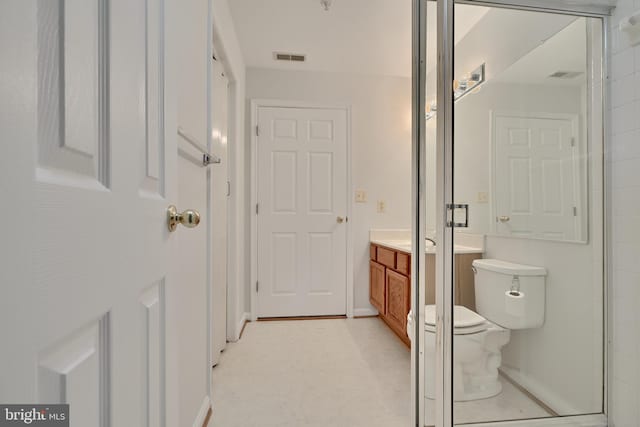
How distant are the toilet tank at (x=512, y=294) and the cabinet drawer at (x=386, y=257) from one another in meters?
1.05

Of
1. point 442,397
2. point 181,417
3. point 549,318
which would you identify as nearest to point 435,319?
point 442,397

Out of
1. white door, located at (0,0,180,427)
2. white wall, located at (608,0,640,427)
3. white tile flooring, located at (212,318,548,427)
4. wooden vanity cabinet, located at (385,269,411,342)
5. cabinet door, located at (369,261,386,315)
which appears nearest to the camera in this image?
white door, located at (0,0,180,427)

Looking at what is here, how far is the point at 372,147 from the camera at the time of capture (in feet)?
10.1

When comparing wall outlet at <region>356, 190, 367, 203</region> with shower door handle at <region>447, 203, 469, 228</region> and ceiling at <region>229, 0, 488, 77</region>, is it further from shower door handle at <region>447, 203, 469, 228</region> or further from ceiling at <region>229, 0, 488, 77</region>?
shower door handle at <region>447, 203, 469, 228</region>

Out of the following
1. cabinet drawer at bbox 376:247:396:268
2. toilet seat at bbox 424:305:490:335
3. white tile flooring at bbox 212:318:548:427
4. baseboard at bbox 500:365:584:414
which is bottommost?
white tile flooring at bbox 212:318:548:427

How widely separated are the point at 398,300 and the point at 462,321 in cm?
104

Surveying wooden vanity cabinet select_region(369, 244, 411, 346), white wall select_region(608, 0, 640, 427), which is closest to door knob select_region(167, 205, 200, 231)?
white wall select_region(608, 0, 640, 427)

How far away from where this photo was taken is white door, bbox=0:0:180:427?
27 cm

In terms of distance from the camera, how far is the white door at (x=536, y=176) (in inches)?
53.6

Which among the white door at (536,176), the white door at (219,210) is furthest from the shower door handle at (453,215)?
the white door at (219,210)

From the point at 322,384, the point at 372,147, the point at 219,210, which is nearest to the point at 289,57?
the point at 372,147

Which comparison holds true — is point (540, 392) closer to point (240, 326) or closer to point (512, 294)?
point (512, 294)

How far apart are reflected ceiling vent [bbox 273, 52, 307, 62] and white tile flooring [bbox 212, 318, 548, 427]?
7.92 ft

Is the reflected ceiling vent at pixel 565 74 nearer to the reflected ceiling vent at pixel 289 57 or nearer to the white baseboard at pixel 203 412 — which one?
the reflected ceiling vent at pixel 289 57
